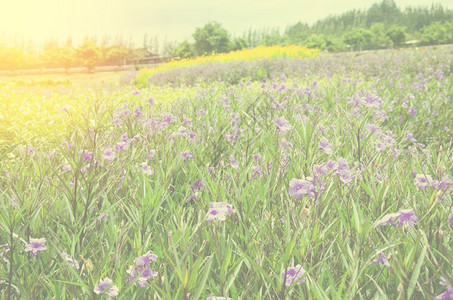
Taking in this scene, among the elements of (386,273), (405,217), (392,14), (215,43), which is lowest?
(386,273)

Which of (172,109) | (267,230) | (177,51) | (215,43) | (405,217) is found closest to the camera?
(405,217)

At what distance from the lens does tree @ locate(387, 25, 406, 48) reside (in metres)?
62.8

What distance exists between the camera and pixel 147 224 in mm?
1951

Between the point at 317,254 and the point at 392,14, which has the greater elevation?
the point at 392,14

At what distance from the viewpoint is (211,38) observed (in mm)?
46656

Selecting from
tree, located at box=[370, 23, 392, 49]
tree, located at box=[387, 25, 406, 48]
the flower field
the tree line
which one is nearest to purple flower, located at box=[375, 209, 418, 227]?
the flower field

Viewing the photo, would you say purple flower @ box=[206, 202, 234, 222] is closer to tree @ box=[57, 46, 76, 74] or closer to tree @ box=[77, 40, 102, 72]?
tree @ box=[77, 40, 102, 72]

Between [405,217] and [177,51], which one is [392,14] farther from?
[405,217]

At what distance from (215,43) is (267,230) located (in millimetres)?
47008

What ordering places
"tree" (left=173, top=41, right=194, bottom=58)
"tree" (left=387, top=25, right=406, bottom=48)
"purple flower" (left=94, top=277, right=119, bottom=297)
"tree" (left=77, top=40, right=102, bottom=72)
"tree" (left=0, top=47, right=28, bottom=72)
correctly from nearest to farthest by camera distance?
"purple flower" (left=94, top=277, right=119, bottom=297), "tree" (left=77, top=40, right=102, bottom=72), "tree" (left=0, top=47, right=28, bottom=72), "tree" (left=173, top=41, right=194, bottom=58), "tree" (left=387, top=25, right=406, bottom=48)

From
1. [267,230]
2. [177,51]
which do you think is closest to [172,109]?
[267,230]

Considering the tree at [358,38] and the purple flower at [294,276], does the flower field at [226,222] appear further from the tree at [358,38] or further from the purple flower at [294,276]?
the tree at [358,38]

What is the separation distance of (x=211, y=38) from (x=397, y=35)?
108ft

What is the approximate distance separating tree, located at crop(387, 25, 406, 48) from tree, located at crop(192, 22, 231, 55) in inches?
1155
